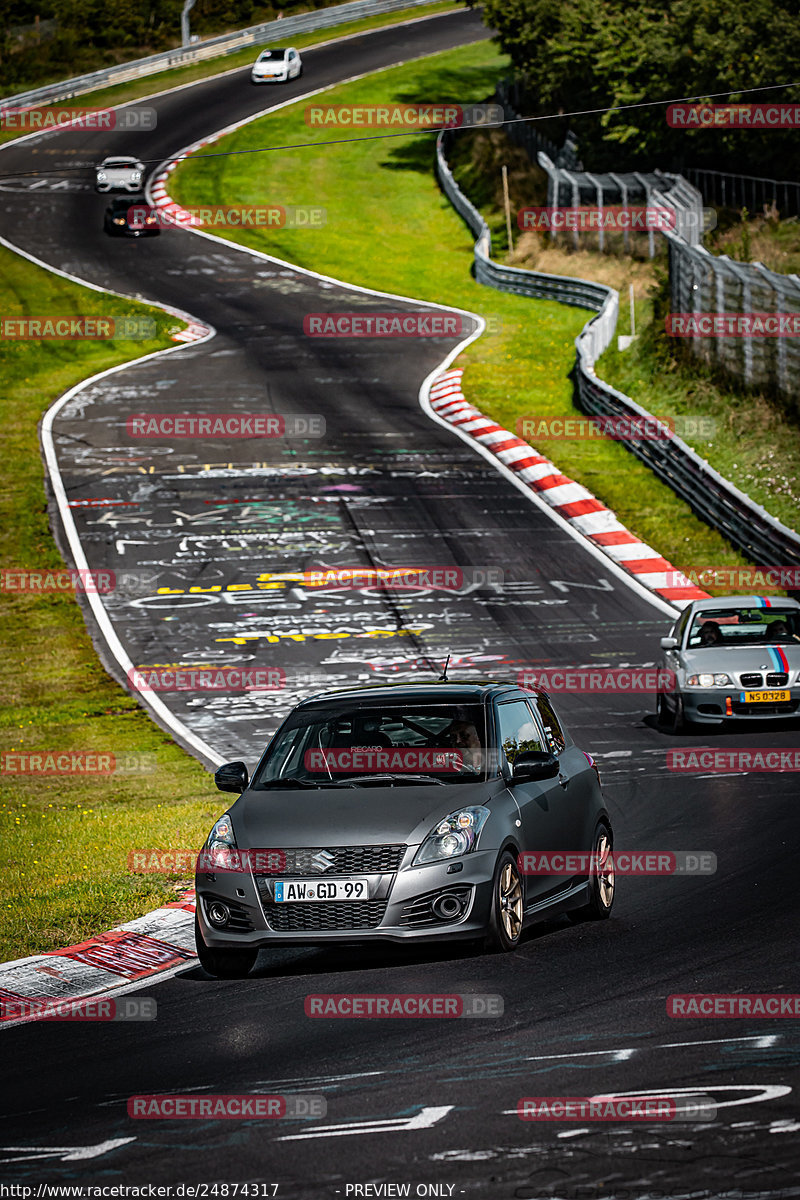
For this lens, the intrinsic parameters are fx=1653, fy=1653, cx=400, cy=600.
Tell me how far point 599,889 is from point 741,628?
983cm

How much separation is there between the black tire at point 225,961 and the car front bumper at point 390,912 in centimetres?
18

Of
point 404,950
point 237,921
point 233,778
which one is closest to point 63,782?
point 233,778

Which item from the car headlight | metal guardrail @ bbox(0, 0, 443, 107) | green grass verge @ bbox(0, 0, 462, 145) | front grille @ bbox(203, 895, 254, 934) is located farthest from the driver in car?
metal guardrail @ bbox(0, 0, 443, 107)

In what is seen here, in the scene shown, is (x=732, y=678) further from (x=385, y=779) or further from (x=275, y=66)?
(x=275, y=66)

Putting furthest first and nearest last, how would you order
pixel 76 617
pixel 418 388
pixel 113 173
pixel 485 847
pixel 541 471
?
1. pixel 113 173
2. pixel 418 388
3. pixel 541 471
4. pixel 76 617
5. pixel 485 847

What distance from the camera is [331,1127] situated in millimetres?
6129

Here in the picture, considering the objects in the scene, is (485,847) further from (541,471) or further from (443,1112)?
(541,471)

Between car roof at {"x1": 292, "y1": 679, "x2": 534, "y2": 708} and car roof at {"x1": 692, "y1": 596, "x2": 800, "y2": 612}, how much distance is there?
926cm

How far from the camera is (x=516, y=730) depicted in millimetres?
10164

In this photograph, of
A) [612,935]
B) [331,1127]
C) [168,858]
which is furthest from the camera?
[168,858]

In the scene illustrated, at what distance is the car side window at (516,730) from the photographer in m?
9.91

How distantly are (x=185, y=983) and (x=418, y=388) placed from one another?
3158 centimetres

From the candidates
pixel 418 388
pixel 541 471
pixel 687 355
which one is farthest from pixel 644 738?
pixel 418 388

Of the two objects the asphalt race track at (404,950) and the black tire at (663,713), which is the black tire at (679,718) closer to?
the black tire at (663,713)
